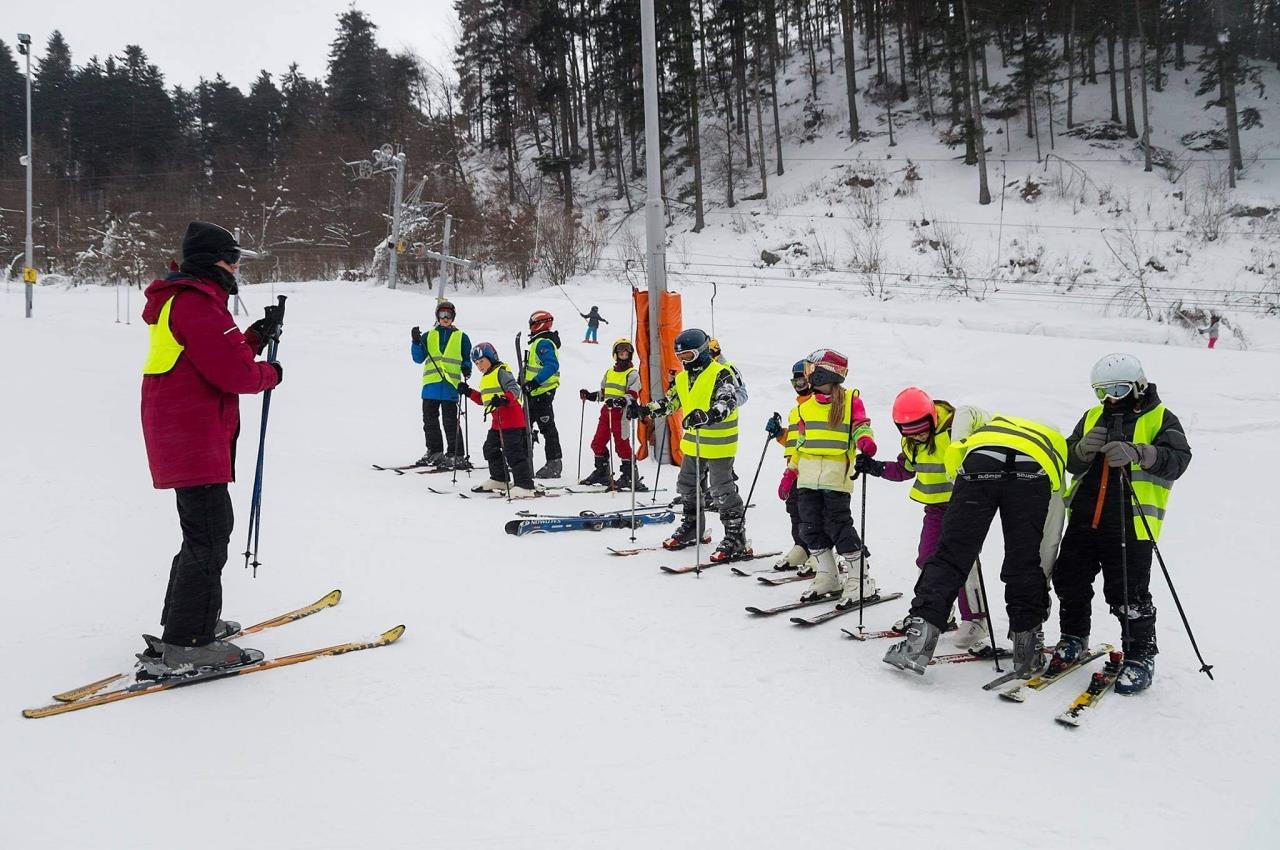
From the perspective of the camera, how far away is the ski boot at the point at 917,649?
4.26 metres

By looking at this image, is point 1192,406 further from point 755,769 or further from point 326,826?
point 326,826

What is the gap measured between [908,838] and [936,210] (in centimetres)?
3041

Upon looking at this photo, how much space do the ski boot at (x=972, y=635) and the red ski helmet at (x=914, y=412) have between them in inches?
44.0

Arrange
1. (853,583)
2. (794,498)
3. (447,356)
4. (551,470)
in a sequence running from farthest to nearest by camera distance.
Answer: (551,470)
(447,356)
(794,498)
(853,583)

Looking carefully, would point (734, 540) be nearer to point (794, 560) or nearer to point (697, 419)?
point (794, 560)

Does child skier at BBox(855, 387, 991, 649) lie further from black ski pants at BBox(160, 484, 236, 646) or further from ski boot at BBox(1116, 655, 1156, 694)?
black ski pants at BBox(160, 484, 236, 646)

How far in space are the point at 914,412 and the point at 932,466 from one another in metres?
0.41

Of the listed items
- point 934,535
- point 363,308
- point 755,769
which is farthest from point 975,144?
point 755,769

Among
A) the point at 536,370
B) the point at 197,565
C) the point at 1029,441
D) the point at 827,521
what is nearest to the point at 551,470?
the point at 536,370

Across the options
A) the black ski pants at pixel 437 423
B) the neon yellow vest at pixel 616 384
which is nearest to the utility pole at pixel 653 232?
the neon yellow vest at pixel 616 384

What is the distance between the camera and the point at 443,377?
10242mm

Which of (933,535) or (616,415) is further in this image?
(616,415)

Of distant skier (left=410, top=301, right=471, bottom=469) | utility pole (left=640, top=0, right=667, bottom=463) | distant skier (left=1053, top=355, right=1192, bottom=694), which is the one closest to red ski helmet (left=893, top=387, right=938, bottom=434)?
distant skier (left=1053, top=355, right=1192, bottom=694)

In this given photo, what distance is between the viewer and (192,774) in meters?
3.21
